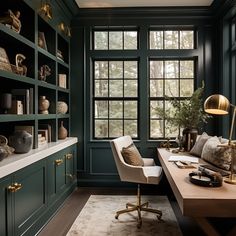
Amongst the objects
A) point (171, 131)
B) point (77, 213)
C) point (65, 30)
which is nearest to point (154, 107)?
point (171, 131)

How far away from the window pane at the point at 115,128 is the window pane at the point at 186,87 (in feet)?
3.97

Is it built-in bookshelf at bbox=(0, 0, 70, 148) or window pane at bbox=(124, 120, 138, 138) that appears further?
window pane at bbox=(124, 120, 138, 138)

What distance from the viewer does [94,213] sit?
3281 millimetres

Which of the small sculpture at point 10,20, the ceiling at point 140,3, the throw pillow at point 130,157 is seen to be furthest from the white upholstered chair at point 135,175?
the ceiling at point 140,3

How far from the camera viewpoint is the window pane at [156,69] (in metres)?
4.55

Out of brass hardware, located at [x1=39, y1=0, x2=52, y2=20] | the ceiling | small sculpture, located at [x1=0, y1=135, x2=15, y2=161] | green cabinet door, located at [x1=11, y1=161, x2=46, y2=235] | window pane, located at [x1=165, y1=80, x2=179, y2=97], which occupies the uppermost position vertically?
the ceiling

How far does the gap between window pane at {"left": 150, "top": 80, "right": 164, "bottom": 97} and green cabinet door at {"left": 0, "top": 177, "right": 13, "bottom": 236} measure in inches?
119

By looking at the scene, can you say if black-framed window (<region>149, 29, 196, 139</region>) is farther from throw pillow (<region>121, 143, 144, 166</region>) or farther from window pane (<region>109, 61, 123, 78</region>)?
throw pillow (<region>121, 143, 144, 166</region>)

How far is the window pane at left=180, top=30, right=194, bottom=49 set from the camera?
178 inches

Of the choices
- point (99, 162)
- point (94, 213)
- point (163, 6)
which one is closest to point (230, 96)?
point (163, 6)

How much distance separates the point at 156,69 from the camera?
4.56 m

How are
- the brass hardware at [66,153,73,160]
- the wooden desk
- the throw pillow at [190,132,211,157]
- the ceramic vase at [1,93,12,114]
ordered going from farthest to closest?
the brass hardware at [66,153,73,160], the throw pillow at [190,132,211,157], the ceramic vase at [1,93,12,114], the wooden desk

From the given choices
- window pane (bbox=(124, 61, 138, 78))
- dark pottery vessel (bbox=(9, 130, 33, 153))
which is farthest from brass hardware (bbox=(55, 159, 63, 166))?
window pane (bbox=(124, 61, 138, 78))

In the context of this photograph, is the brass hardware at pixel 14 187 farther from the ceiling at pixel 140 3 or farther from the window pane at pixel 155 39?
the window pane at pixel 155 39
